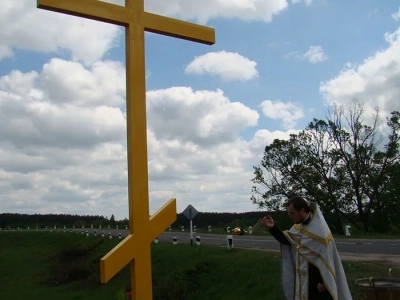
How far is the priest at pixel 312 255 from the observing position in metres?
5.11

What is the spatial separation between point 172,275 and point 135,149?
13.7m

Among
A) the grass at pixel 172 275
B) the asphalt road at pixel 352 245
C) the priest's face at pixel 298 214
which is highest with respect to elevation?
the priest's face at pixel 298 214

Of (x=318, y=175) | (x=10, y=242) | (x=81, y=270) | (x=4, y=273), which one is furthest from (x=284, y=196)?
(x=10, y=242)

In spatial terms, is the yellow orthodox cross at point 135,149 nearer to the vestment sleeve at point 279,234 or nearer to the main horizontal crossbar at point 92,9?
the main horizontal crossbar at point 92,9

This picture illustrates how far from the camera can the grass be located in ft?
45.3

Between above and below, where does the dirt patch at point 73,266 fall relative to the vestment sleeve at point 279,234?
below

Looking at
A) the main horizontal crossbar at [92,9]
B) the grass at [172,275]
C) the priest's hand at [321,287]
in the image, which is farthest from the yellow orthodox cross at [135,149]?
the grass at [172,275]

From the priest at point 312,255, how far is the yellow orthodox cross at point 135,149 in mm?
1225

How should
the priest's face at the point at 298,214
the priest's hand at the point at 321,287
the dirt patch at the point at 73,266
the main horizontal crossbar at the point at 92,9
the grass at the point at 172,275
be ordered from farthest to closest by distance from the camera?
1. the dirt patch at the point at 73,266
2. the grass at the point at 172,275
3. the priest's face at the point at 298,214
4. the priest's hand at the point at 321,287
5. the main horizontal crossbar at the point at 92,9

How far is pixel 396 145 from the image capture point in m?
35.0

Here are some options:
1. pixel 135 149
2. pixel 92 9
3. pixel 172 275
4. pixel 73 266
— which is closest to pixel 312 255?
pixel 135 149

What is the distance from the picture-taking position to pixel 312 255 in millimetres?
5172

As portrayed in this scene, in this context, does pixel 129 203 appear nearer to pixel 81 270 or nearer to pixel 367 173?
pixel 81 270

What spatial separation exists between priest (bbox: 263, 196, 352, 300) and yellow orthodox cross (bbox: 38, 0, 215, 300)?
4.02ft
